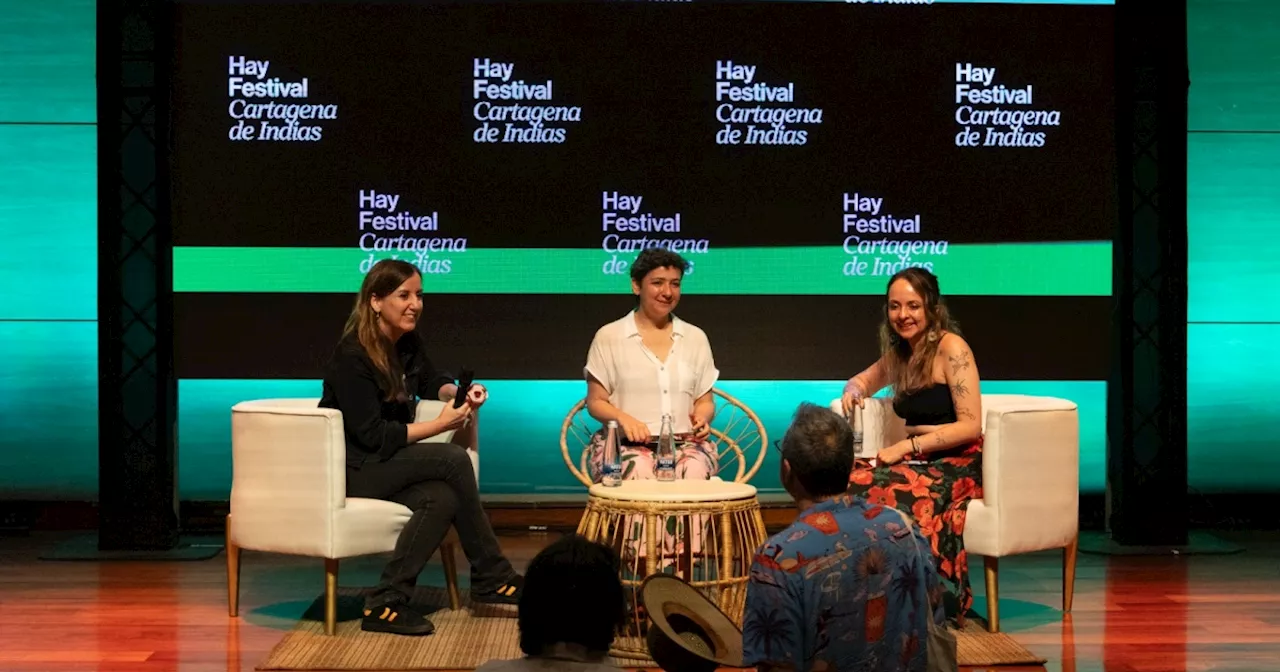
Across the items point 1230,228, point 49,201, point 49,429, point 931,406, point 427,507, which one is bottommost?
point 427,507

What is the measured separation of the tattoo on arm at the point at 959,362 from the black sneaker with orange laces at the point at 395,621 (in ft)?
6.59

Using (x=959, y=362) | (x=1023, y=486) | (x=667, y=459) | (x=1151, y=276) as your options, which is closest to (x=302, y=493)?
(x=667, y=459)

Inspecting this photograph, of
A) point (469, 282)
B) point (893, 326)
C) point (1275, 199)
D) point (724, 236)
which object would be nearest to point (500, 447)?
point (469, 282)

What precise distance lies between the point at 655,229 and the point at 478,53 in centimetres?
111

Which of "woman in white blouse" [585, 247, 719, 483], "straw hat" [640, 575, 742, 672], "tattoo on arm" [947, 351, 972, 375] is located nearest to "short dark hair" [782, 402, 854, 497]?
"straw hat" [640, 575, 742, 672]

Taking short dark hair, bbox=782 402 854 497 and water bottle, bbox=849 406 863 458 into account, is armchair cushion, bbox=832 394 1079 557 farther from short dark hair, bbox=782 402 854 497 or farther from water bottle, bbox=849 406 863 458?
short dark hair, bbox=782 402 854 497

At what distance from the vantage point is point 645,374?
581 centimetres

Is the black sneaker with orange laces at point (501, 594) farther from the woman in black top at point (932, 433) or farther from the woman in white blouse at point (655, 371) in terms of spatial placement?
the woman in black top at point (932, 433)

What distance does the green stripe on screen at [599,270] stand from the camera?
681 centimetres

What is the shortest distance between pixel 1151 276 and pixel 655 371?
2.62m

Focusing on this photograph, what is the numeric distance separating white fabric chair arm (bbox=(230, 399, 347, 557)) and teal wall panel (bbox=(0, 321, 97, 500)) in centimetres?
258

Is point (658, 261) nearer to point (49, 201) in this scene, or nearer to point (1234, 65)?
point (49, 201)

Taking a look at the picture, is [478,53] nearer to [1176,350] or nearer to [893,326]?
[893,326]

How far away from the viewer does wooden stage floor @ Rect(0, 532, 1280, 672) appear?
4.89 meters
